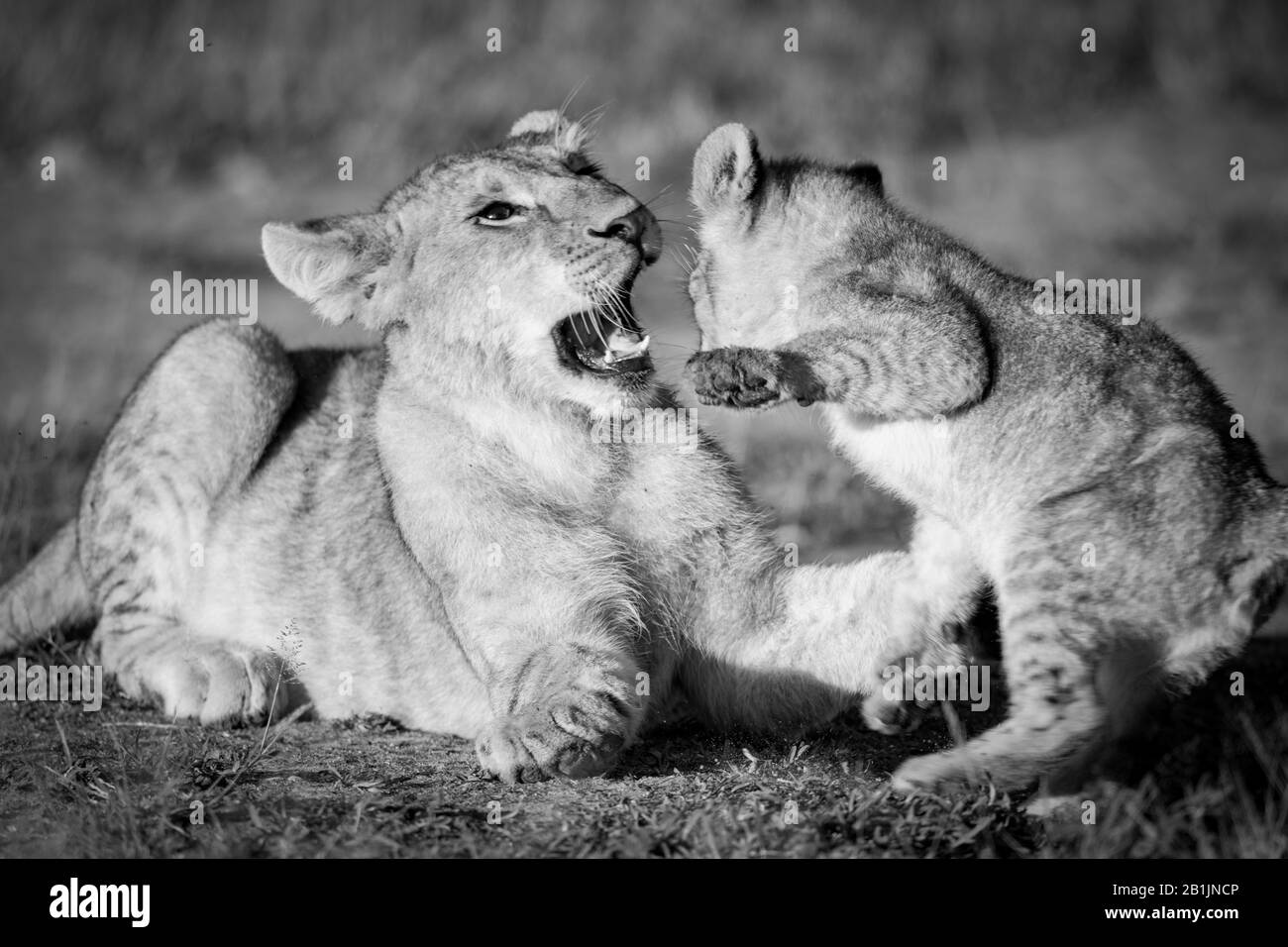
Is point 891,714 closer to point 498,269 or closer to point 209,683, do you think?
point 498,269

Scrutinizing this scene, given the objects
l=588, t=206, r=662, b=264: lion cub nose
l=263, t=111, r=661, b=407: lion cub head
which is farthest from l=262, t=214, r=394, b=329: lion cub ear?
l=588, t=206, r=662, b=264: lion cub nose

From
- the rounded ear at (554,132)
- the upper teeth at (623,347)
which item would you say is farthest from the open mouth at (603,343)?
the rounded ear at (554,132)

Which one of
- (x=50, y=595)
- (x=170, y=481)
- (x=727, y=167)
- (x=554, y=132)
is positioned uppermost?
(x=554, y=132)

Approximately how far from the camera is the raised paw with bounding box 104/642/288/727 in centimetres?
643

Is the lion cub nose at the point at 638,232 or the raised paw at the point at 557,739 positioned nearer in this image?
the raised paw at the point at 557,739

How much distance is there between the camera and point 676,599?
5.96 meters

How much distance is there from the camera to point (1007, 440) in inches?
220

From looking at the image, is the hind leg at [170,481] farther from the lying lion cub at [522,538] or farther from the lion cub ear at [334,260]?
the lion cub ear at [334,260]

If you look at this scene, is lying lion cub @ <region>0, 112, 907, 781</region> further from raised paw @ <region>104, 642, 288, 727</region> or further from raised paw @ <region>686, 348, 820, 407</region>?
raised paw @ <region>686, 348, 820, 407</region>

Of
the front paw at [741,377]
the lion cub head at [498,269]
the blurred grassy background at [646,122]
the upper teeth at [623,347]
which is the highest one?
the blurred grassy background at [646,122]

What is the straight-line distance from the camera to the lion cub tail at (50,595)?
7.36 meters

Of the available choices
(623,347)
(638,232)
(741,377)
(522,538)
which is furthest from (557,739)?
(638,232)

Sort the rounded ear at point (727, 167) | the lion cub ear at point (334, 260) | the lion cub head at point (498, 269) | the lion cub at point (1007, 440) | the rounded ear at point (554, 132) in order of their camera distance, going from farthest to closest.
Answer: the rounded ear at point (554, 132) → the rounded ear at point (727, 167) → the lion cub ear at point (334, 260) → the lion cub head at point (498, 269) → the lion cub at point (1007, 440)

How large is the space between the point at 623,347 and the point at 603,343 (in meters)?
0.11
